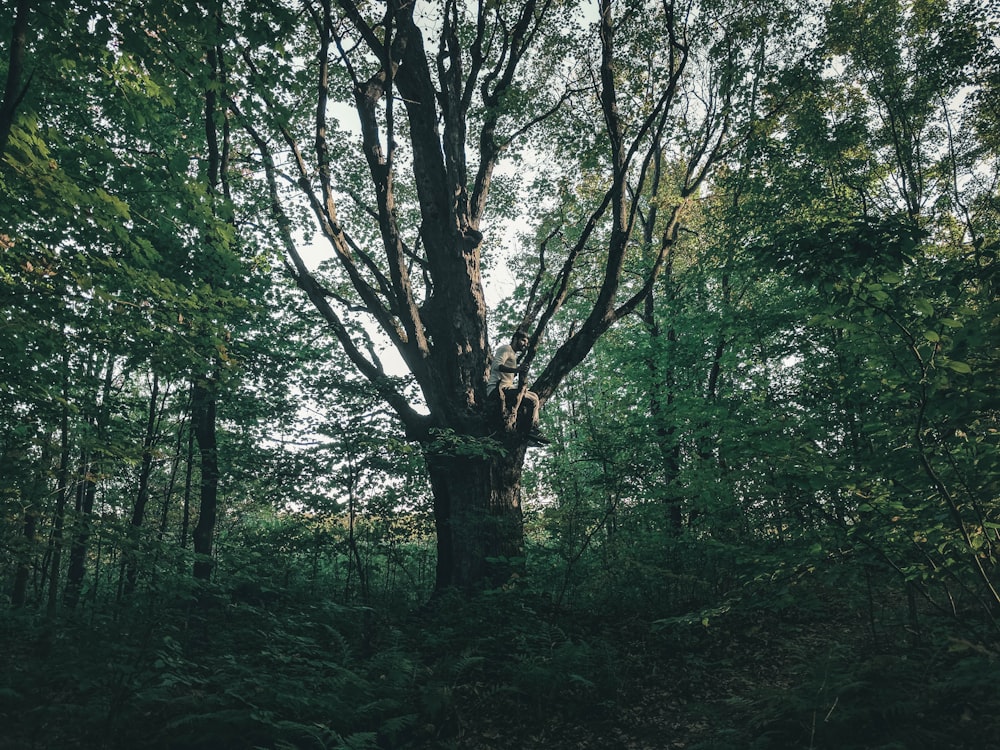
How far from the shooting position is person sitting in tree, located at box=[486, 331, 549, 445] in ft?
28.7

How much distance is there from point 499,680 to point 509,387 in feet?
15.2

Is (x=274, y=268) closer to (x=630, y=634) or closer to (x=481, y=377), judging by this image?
(x=481, y=377)

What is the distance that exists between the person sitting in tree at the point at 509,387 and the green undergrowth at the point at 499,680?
9.12ft

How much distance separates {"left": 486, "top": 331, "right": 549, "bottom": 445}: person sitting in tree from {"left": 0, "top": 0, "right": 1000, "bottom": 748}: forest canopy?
184mm

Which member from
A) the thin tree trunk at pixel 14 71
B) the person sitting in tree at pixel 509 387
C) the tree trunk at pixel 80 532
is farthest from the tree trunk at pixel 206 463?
the thin tree trunk at pixel 14 71

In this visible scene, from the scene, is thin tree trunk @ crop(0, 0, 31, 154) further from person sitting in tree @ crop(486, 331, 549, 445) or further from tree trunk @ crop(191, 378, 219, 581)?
person sitting in tree @ crop(486, 331, 549, 445)

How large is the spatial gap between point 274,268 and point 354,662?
6063mm

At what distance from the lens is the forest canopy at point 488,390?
3.46 meters

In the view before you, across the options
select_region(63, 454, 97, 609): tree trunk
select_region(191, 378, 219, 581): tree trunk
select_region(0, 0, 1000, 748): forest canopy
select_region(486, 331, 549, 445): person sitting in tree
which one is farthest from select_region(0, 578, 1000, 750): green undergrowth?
select_region(486, 331, 549, 445): person sitting in tree

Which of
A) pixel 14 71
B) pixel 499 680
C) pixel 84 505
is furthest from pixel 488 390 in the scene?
pixel 84 505

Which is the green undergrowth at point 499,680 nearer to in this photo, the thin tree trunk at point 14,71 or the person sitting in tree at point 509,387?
the person sitting in tree at point 509,387

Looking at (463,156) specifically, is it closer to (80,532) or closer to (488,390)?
(488,390)

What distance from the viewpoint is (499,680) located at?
5.39 meters

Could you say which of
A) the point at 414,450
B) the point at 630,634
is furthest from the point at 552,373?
the point at 630,634
